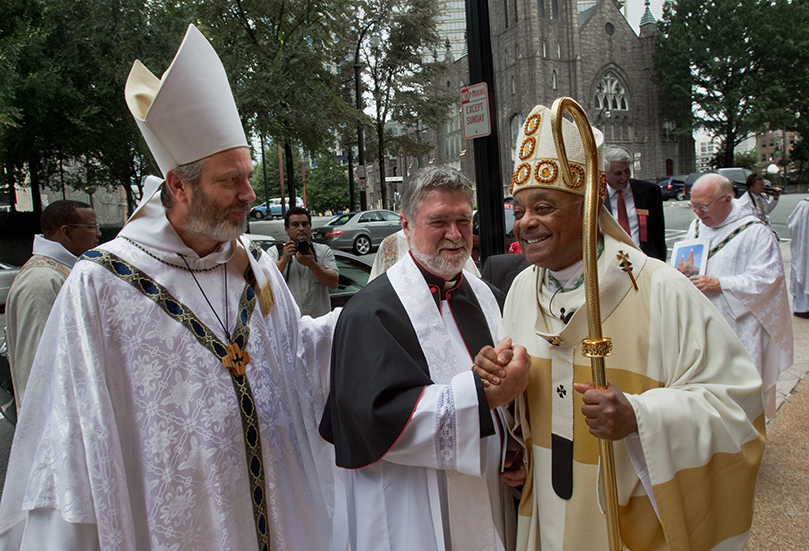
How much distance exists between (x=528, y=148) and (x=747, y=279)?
2832 millimetres

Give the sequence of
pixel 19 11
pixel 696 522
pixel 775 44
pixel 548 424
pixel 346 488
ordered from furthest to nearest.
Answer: pixel 775 44
pixel 19 11
pixel 346 488
pixel 548 424
pixel 696 522

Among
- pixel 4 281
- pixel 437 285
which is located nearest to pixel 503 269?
pixel 437 285

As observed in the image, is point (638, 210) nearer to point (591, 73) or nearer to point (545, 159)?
point (545, 159)

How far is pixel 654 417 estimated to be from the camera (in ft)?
5.19

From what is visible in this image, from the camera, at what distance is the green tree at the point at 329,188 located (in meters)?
57.2

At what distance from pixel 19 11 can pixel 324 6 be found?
8219 millimetres

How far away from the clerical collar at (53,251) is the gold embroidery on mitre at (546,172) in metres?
3.18

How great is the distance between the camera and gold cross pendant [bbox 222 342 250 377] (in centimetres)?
218

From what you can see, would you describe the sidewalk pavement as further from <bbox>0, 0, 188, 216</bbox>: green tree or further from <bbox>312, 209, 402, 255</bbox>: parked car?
<bbox>312, 209, 402, 255</bbox>: parked car

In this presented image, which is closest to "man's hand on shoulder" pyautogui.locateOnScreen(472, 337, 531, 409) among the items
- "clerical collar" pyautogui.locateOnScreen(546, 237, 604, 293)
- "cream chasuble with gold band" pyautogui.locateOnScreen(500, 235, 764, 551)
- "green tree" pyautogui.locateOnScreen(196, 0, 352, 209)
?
"cream chasuble with gold band" pyautogui.locateOnScreen(500, 235, 764, 551)

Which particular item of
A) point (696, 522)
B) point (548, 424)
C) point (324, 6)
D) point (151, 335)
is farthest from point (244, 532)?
point (324, 6)

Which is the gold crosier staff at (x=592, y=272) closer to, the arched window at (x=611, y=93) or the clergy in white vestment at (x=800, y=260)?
the clergy in white vestment at (x=800, y=260)

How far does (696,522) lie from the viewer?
164 centimetres

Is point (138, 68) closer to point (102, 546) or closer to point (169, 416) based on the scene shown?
point (169, 416)
